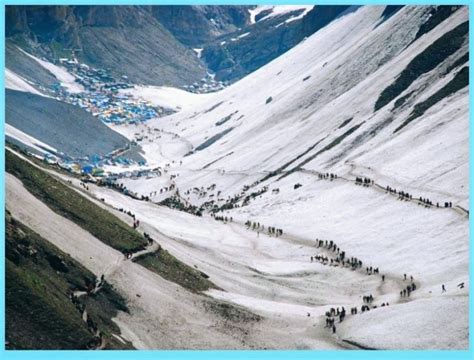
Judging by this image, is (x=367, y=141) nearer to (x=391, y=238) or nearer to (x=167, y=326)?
(x=391, y=238)

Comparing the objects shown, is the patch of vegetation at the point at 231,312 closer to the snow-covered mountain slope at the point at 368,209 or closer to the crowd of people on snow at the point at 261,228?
the snow-covered mountain slope at the point at 368,209

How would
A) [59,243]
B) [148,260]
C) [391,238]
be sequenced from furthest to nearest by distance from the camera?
[391,238] → [148,260] → [59,243]

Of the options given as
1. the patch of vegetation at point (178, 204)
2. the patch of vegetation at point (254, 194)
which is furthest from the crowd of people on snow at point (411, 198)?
the patch of vegetation at point (178, 204)

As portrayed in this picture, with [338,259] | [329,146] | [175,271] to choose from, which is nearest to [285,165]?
[329,146]

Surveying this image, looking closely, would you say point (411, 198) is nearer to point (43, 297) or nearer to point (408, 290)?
point (408, 290)

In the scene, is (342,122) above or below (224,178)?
above

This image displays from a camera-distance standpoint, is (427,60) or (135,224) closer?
(135,224)

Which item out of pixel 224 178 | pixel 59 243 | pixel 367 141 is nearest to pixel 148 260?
pixel 59 243
